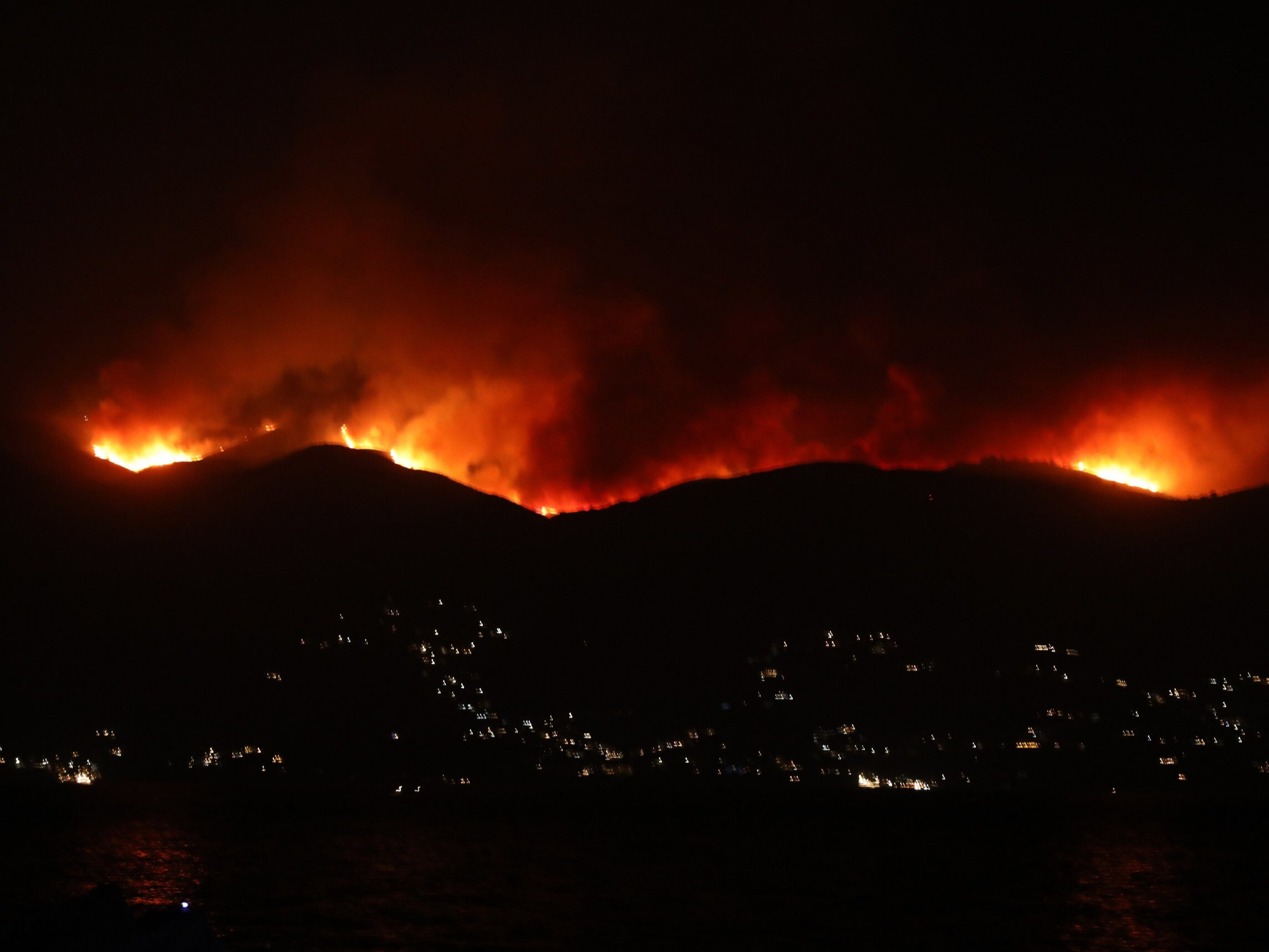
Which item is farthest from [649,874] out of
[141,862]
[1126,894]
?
[141,862]

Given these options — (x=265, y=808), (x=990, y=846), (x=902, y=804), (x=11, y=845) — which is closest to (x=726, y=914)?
(x=990, y=846)

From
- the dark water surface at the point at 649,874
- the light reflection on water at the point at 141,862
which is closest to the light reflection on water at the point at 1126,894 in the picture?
the dark water surface at the point at 649,874

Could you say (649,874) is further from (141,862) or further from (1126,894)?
(141,862)

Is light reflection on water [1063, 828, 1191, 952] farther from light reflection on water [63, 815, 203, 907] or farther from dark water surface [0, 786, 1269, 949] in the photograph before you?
light reflection on water [63, 815, 203, 907]

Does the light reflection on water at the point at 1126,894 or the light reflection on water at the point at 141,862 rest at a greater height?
the light reflection on water at the point at 1126,894

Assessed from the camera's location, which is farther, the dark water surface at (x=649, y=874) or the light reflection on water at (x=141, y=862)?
the light reflection on water at (x=141, y=862)

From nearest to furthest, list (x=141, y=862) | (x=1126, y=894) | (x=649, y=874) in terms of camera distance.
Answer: (x=1126, y=894) → (x=141, y=862) → (x=649, y=874)

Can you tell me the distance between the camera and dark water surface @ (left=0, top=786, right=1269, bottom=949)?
57.8 meters

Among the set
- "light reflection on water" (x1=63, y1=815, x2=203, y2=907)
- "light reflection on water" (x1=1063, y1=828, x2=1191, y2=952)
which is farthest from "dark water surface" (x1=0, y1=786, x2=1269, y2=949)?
"light reflection on water" (x1=63, y1=815, x2=203, y2=907)

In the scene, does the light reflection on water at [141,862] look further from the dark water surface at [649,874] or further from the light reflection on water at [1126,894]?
the light reflection on water at [1126,894]

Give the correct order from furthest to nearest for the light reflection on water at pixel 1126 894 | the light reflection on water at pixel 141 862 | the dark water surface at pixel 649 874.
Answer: the light reflection on water at pixel 141 862, the light reflection on water at pixel 1126 894, the dark water surface at pixel 649 874

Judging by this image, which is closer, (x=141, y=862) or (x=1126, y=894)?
(x=1126, y=894)

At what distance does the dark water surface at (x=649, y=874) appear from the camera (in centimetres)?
5784

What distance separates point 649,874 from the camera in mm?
83812
